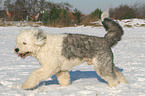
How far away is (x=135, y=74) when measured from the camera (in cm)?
593

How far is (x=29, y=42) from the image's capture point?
4.21 meters

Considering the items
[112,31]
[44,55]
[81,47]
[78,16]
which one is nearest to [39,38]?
[44,55]

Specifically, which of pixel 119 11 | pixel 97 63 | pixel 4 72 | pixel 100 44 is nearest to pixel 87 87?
pixel 97 63

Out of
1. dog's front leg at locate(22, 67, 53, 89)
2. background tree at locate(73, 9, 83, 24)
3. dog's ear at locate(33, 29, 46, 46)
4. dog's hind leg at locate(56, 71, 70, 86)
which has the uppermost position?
background tree at locate(73, 9, 83, 24)

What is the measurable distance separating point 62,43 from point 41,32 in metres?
0.56

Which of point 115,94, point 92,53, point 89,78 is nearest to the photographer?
point 115,94

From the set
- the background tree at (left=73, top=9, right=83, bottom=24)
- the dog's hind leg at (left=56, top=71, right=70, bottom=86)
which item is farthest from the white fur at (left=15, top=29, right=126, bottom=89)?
the background tree at (left=73, top=9, right=83, bottom=24)

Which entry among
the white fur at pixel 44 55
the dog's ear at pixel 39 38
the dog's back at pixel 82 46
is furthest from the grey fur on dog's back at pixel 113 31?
the dog's ear at pixel 39 38

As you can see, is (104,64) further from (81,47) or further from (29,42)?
(29,42)

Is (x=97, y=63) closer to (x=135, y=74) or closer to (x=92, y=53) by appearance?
(x=92, y=53)

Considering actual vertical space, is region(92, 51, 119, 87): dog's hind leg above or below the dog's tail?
below

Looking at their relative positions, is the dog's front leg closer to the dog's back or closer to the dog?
the dog

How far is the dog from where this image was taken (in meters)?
4.17

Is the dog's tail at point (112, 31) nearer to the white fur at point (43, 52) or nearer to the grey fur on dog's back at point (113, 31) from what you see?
the grey fur on dog's back at point (113, 31)
